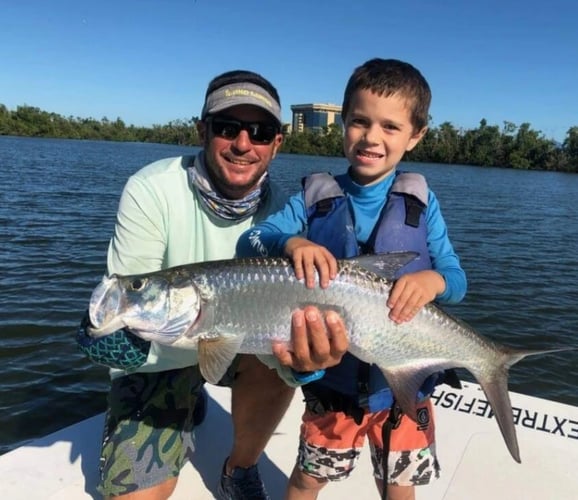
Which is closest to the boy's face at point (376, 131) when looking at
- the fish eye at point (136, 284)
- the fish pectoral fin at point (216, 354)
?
the fish pectoral fin at point (216, 354)

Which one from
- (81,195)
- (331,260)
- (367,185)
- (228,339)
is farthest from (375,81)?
(81,195)

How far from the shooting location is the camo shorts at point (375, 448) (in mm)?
3270

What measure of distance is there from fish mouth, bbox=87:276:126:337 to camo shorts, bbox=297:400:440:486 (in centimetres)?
137

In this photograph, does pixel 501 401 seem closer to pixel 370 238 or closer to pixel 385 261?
pixel 385 261

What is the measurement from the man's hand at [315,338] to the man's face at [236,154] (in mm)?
1150

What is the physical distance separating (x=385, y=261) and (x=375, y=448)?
4.09 feet

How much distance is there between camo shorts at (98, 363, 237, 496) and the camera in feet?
11.3

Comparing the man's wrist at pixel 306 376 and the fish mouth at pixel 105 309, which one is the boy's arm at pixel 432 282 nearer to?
the man's wrist at pixel 306 376

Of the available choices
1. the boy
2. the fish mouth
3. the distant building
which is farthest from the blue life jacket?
the distant building

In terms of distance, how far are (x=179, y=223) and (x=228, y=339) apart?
3.58 ft

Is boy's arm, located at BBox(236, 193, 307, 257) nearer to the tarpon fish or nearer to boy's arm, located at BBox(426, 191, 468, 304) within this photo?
the tarpon fish

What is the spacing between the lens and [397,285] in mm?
2824

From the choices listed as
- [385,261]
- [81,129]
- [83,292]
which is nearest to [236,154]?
[385,261]

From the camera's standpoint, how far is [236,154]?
11.7 feet
